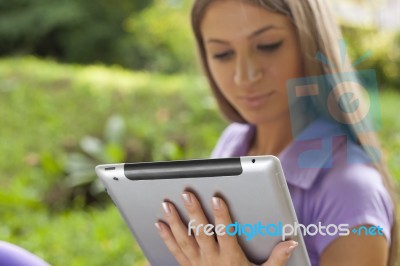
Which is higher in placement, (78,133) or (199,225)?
(199,225)

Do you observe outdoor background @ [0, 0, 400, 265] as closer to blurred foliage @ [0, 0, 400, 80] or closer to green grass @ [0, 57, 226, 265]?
green grass @ [0, 57, 226, 265]

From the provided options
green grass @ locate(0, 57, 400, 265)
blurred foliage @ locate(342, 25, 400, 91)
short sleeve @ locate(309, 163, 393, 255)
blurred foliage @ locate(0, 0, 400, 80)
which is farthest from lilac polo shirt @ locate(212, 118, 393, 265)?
blurred foliage @ locate(0, 0, 400, 80)

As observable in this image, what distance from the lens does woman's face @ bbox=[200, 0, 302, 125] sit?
0.67 metres

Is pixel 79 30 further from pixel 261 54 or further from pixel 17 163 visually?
pixel 261 54

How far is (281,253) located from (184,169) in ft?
0.35

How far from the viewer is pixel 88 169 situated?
2.00 meters

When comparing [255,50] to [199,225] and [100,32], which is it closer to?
[199,225]

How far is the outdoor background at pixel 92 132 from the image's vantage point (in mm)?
1574

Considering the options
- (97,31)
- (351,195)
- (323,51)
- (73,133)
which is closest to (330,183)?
(351,195)

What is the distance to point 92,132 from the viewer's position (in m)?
2.23

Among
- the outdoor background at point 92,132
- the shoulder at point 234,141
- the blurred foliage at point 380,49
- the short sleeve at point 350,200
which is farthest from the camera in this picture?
the outdoor background at point 92,132

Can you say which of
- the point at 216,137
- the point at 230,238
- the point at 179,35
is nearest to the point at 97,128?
the point at 216,137

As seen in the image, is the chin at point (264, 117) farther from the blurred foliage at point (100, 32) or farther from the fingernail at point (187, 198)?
the blurred foliage at point (100, 32)

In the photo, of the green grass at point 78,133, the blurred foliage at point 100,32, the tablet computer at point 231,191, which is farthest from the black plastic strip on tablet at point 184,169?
the blurred foliage at point 100,32
